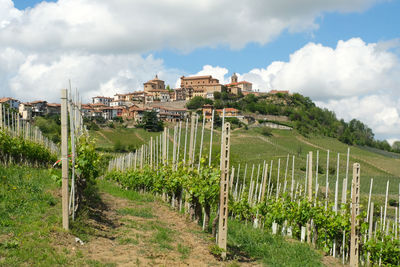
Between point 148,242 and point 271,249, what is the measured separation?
2.23 m

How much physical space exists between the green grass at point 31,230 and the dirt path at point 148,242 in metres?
0.42

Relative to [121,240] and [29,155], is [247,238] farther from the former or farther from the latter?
[29,155]

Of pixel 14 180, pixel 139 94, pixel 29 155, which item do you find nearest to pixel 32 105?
pixel 139 94

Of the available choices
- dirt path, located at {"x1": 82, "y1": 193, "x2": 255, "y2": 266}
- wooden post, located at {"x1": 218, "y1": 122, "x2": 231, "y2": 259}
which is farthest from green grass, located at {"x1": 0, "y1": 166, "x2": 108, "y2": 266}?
wooden post, located at {"x1": 218, "y1": 122, "x2": 231, "y2": 259}

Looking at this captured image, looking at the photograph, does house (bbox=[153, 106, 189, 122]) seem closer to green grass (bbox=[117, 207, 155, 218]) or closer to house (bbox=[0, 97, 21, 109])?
house (bbox=[0, 97, 21, 109])

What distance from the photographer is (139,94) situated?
404 ft

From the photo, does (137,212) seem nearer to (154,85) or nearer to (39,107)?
(39,107)

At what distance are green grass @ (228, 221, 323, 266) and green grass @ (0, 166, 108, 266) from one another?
2693 mm

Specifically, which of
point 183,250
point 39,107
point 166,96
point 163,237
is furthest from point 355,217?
point 166,96

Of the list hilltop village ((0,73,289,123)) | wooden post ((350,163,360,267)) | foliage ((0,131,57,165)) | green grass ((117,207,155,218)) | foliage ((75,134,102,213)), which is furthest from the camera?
hilltop village ((0,73,289,123))

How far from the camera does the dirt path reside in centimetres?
458

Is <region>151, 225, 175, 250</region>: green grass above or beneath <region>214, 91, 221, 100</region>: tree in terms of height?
beneath

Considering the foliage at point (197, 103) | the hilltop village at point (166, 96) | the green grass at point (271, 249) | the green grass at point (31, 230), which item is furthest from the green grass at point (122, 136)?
the green grass at point (271, 249)

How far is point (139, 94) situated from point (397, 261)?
4769 inches
